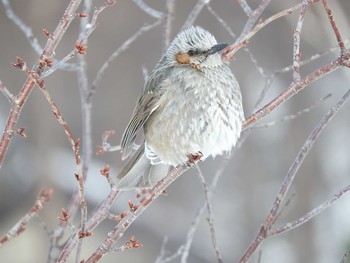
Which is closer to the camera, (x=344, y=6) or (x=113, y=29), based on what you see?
(x=344, y=6)

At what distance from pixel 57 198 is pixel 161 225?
1293 millimetres

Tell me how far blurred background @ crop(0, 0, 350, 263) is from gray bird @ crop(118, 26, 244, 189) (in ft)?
14.6

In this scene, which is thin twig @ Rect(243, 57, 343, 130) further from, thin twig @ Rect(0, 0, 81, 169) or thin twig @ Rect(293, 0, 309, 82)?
thin twig @ Rect(0, 0, 81, 169)

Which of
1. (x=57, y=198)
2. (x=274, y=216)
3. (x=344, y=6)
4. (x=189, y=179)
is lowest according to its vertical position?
(x=274, y=216)

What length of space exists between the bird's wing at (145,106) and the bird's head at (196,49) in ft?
0.37

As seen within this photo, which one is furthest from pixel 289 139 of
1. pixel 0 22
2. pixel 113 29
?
pixel 0 22

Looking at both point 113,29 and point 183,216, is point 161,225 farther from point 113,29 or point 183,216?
point 113,29

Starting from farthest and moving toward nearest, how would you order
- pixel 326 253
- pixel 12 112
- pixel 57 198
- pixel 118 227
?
1. pixel 57 198
2. pixel 326 253
3. pixel 118 227
4. pixel 12 112

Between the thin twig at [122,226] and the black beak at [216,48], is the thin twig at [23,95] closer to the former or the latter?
the thin twig at [122,226]

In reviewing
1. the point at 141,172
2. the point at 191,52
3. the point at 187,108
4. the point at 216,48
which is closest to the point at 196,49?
the point at 191,52

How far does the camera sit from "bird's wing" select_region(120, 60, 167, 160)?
3.47 metres

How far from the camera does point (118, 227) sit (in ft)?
7.79

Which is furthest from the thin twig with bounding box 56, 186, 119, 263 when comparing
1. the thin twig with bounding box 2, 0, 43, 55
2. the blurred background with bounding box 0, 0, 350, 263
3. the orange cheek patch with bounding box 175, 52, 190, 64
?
the blurred background with bounding box 0, 0, 350, 263

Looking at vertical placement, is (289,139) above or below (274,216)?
above
